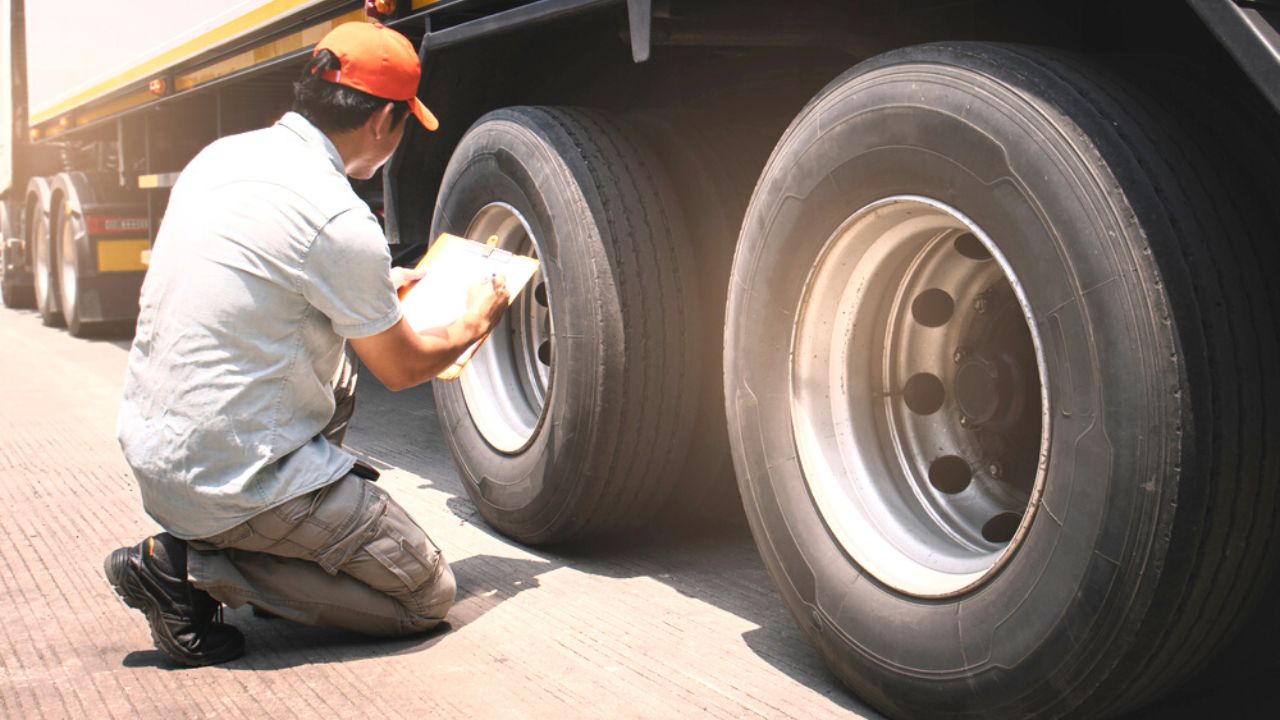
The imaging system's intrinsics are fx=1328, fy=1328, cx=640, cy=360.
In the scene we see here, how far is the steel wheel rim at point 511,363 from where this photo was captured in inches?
154

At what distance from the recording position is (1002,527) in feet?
8.58

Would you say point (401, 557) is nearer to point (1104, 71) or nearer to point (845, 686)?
point (845, 686)

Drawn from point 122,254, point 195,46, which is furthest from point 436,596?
point 122,254

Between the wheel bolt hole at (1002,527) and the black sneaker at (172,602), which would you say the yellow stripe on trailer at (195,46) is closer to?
the black sneaker at (172,602)

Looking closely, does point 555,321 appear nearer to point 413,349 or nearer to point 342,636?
point 413,349

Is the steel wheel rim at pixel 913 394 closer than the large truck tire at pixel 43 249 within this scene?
Yes

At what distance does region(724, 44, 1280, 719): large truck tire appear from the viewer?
193 cm

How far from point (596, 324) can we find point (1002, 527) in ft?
3.93

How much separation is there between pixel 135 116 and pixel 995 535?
7.67m

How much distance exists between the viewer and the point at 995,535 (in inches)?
102

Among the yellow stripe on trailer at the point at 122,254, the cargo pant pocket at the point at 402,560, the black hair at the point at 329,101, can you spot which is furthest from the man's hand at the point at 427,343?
the yellow stripe on trailer at the point at 122,254

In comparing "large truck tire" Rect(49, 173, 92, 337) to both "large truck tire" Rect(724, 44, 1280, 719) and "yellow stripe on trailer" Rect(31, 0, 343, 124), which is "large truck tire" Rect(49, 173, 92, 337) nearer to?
"yellow stripe on trailer" Rect(31, 0, 343, 124)

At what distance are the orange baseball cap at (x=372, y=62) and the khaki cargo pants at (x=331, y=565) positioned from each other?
931mm

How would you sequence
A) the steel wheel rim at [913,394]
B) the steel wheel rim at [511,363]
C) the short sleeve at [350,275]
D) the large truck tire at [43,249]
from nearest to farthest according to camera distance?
the steel wheel rim at [913,394] < the short sleeve at [350,275] < the steel wheel rim at [511,363] < the large truck tire at [43,249]
